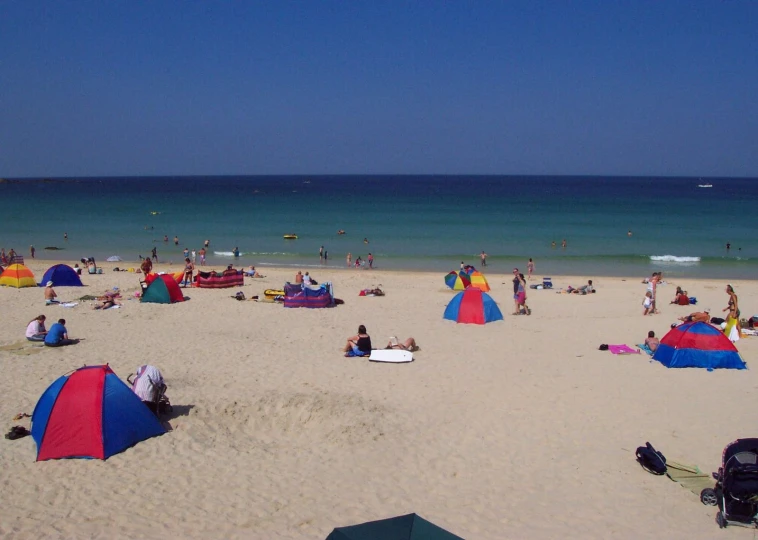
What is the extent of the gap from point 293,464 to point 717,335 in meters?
9.44

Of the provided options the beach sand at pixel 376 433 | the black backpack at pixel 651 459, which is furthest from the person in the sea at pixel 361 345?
the black backpack at pixel 651 459

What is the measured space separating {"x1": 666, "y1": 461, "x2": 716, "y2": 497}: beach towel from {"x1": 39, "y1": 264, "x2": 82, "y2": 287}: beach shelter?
20.3m

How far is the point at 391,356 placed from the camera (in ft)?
43.3

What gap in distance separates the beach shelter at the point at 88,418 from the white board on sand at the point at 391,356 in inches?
206

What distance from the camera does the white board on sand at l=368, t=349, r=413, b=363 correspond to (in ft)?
43.0

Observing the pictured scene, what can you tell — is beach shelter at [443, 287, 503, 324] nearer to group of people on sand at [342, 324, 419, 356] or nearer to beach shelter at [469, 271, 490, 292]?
group of people on sand at [342, 324, 419, 356]

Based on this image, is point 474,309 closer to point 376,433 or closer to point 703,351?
point 703,351

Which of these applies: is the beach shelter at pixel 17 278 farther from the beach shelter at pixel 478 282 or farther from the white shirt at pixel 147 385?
the beach shelter at pixel 478 282

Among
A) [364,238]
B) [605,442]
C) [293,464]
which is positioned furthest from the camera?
[364,238]

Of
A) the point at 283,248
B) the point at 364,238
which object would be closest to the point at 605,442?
the point at 283,248

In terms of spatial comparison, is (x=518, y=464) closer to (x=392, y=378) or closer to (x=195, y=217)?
(x=392, y=378)

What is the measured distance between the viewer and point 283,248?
1713 inches

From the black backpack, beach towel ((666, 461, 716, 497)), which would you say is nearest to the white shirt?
the black backpack

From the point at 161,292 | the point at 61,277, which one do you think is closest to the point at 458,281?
the point at 161,292
